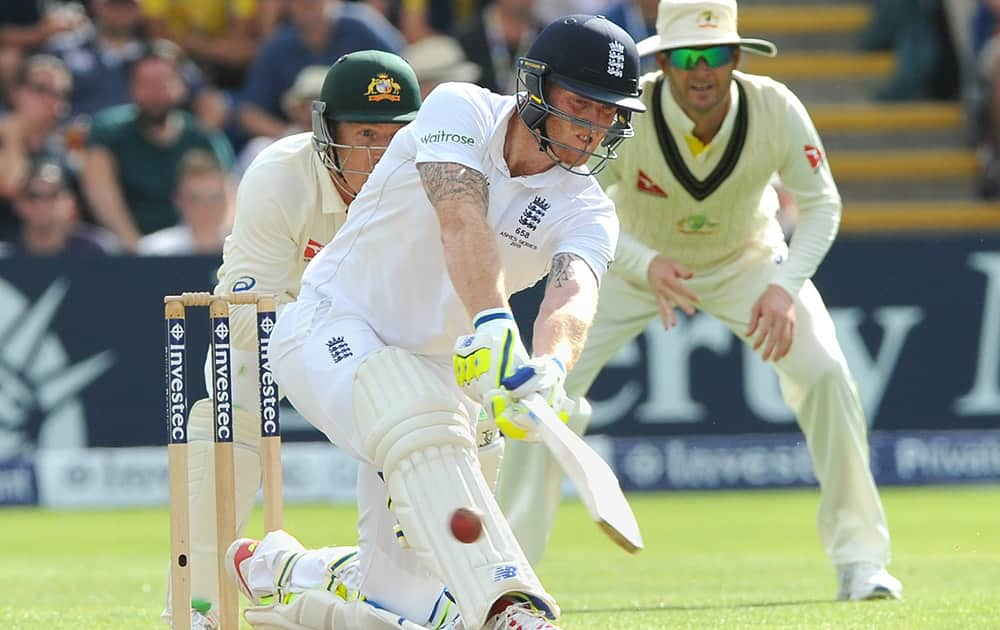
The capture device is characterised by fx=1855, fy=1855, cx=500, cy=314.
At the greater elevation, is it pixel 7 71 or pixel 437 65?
pixel 437 65

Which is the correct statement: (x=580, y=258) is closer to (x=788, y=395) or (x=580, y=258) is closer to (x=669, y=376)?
(x=788, y=395)

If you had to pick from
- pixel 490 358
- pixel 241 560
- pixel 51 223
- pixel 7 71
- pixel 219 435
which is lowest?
pixel 51 223

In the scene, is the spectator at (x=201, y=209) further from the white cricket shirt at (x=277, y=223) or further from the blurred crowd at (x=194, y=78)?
the white cricket shirt at (x=277, y=223)

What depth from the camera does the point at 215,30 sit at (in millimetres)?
12359

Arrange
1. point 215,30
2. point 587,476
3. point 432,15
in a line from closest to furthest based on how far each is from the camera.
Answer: point 587,476
point 215,30
point 432,15

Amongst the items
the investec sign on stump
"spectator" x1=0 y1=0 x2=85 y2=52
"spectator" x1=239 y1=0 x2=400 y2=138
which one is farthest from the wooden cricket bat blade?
"spectator" x1=0 y1=0 x2=85 y2=52

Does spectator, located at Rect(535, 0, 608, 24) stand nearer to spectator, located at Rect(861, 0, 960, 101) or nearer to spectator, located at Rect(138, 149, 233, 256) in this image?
spectator, located at Rect(861, 0, 960, 101)

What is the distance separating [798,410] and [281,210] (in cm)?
204

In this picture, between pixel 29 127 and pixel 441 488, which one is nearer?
pixel 441 488

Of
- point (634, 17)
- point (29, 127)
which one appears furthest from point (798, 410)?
point (29, 127)

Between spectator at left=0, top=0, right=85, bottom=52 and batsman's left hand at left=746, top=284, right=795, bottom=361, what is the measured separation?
7339 millimetres

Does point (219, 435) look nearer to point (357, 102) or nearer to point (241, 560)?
point (241, 560)

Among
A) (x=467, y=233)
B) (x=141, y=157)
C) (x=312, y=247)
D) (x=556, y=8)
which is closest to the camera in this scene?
(x=467, y=233)

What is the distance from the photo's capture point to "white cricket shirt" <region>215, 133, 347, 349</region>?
4.89m
